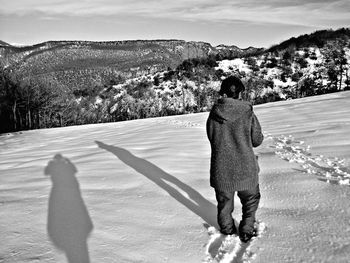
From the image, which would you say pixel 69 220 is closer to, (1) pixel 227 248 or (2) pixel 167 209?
(2) pixel 167 209

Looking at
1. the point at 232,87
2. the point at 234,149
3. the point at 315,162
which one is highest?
the point at 232,87

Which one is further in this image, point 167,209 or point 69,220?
point 167,209

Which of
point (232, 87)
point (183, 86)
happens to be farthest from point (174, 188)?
point (183, 86)

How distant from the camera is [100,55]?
4865 inches

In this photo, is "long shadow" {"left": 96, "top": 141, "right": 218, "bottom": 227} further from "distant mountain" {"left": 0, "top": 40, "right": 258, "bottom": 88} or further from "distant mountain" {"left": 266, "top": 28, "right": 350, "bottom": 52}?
"distant mountain" {"left": 0, "top": 40, "right": 258, "bottom": 88}

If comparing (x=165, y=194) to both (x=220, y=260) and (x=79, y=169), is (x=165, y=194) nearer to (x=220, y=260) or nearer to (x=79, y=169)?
(x=220, y=260)

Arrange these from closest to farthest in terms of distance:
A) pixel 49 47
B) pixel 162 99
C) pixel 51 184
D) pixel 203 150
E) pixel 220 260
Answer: pixel 220 260 → pixel 51 184 → pixel 203 150 → pixel 162 99 → pixel 49 47

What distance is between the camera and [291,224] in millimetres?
3643

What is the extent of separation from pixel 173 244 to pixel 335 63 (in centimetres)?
4133

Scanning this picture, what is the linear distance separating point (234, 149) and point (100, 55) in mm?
126810

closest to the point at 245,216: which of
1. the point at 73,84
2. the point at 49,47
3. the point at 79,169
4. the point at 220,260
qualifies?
the point at 220,260

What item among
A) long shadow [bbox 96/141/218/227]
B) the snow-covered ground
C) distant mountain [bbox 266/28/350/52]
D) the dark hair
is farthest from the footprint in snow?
distant mountain [bbox 266/28/350/52]

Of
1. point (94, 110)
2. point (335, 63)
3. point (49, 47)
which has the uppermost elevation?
point (49, 47)

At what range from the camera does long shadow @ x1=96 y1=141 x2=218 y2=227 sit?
168 inches
